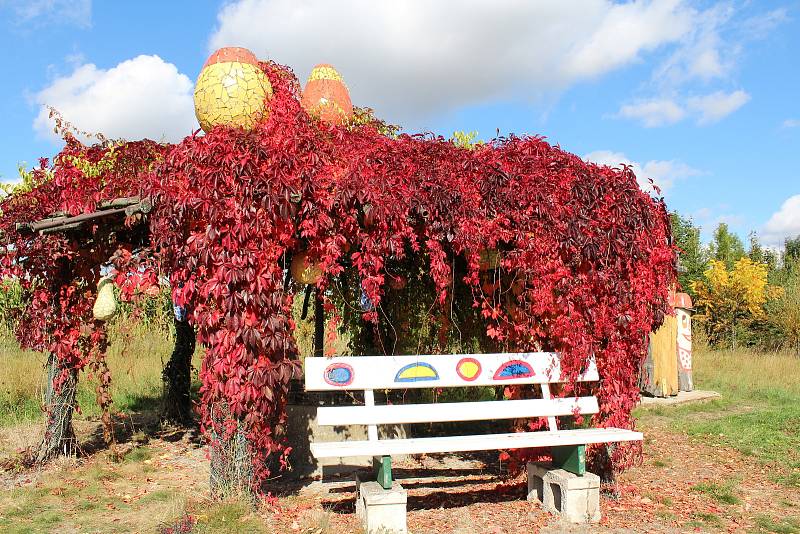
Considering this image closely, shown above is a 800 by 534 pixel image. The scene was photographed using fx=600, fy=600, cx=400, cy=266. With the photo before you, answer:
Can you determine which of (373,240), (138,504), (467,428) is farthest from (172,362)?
(373,240)

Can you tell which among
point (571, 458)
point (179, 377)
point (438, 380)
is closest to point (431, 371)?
point (438, 380)

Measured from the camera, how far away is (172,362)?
7.28 m

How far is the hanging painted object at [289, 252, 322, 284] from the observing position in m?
4.47

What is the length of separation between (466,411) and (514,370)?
60cm

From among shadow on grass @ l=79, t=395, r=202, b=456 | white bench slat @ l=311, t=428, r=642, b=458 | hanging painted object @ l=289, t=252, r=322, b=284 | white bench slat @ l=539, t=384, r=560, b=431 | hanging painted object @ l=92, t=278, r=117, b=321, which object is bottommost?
shadow on grass @ l=79, t=395, r=202, b=456

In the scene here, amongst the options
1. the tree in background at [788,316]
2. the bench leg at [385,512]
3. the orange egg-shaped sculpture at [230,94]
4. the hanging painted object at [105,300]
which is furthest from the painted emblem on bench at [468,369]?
the tree in background at [788,316]

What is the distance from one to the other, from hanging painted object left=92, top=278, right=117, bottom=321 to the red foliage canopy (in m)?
0.60

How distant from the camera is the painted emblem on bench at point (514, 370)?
4.77m

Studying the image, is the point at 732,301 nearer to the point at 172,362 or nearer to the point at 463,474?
the point at 463,474

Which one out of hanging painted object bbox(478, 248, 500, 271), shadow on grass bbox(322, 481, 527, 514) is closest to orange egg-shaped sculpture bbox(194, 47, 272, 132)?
hanging painted object bbox(478, 248, 500, 271)

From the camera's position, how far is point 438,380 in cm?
462

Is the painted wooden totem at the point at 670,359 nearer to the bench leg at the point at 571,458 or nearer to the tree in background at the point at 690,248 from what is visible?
the bench leg at the point at 571,458

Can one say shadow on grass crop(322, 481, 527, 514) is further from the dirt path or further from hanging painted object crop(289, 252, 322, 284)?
hanging painted object crop(289, 252, 322, 284)

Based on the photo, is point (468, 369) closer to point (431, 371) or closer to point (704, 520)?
point (431, 371)
